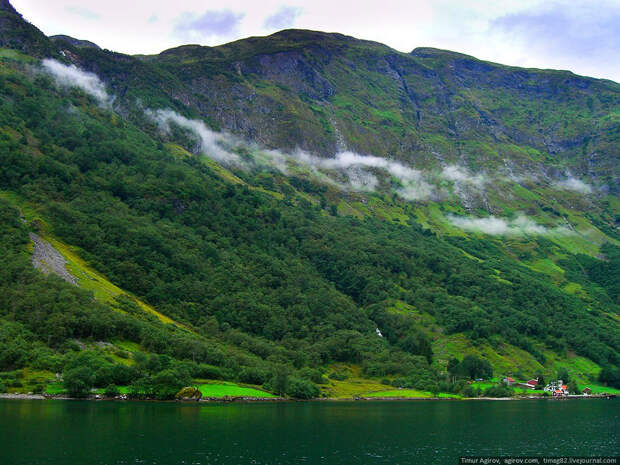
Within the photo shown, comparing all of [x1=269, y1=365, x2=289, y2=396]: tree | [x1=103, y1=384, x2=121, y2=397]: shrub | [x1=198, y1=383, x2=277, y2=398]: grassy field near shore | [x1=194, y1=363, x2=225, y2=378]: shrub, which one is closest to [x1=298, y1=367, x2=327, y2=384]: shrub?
[x1=269, y1=365, x2=289, y2=396]: tree

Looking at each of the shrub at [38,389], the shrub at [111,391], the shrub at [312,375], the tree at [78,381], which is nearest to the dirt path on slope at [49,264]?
the shrub at [38,389]

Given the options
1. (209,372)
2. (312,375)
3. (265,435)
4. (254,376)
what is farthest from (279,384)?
(265,435)

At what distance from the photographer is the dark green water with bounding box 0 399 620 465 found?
220 feet

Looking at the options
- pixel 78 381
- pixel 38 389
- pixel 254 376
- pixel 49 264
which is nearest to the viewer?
pixel 38 389

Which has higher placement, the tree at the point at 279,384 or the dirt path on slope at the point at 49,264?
the dirt path on slope at the point at 49,264

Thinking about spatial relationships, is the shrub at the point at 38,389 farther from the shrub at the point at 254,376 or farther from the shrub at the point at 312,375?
the shrub at the point at 312,375

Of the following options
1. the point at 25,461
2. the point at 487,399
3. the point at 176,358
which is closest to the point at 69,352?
the point at 176,358

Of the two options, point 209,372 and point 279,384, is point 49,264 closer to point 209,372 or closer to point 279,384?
point 209,372

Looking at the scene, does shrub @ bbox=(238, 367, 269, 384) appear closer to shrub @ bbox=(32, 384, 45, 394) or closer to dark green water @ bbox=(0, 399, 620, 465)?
dark green water @ bbox=(0, 399, 620, 465)

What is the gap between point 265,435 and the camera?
85.2m

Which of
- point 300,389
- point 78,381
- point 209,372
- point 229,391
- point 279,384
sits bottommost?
point 300,389

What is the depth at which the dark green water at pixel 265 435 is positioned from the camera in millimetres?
67125

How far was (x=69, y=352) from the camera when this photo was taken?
144750 mm

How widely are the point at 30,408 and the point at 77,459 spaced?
45.1 m
